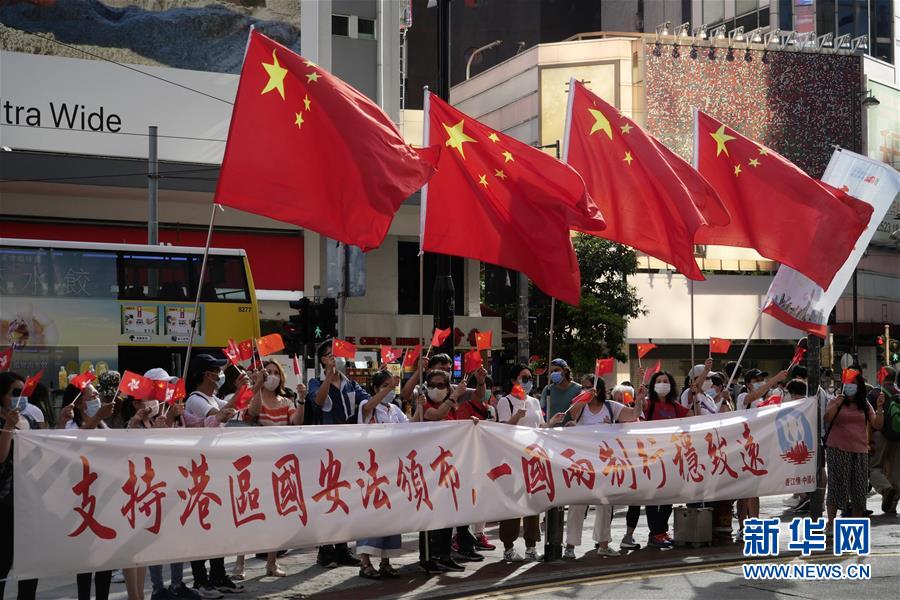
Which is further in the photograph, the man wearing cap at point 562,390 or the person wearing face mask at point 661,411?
the man wearing cap at point 562,390

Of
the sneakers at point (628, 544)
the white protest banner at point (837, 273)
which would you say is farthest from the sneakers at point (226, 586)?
the white protest banner at point (837, 273)

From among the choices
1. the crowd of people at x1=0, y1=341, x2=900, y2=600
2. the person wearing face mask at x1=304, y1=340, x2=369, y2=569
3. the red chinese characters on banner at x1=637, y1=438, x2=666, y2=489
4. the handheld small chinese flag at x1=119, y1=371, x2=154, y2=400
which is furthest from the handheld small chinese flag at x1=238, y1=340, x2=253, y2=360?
the red chinese characters on banner at x1=637, y1=438, x2=666, y2=489

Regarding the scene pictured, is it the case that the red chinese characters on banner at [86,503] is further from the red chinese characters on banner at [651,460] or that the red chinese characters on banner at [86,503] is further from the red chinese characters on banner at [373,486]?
the red chinese characters on banner at [651,460]

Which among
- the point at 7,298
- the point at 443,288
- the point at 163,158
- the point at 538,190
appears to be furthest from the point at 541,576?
the point at 163,158

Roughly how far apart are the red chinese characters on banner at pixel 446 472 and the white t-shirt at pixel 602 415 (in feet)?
7.01

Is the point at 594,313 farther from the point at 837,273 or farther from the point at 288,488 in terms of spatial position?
the point at 288,488

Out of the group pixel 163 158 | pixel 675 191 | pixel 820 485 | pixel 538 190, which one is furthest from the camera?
pixel 163 158

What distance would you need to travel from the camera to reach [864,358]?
5638cm

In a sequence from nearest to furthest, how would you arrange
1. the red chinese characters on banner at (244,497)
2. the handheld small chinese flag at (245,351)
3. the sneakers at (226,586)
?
the red chinese characters on banner at (244,497), the sneakers at (226,586), the handheld small chinese flag at (245,351)

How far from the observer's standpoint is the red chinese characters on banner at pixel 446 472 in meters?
9.36

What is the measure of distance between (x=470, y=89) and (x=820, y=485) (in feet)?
160

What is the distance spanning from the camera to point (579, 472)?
10.3m

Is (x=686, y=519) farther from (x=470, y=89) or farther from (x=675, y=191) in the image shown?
(x=470, y=89)

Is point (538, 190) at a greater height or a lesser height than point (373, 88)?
lesser
